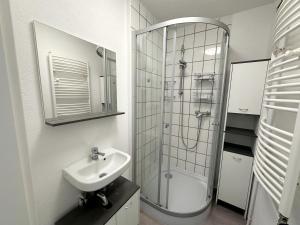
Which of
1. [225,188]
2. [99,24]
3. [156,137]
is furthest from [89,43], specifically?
[225,188]

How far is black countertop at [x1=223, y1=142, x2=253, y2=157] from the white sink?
1.33 meters

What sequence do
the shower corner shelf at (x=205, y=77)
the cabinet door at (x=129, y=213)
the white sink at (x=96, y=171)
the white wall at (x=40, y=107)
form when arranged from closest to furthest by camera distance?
the white wall at (x=40, y=107) < the white sink at (x=96, y=171) < the cabinet door at (x=129, y=213) < the shower corner shelf at (x=205, y=77)

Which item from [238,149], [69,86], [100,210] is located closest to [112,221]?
→ [100,210]

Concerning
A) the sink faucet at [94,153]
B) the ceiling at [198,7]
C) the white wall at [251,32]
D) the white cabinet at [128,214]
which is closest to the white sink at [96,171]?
the sink faucet at [94,153]

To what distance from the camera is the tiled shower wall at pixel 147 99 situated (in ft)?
5.26

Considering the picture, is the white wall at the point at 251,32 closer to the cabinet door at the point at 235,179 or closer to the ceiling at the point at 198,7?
the ceiling at the point at 198,7

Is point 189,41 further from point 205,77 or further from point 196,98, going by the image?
point 196,98

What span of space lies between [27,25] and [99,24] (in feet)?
1.88

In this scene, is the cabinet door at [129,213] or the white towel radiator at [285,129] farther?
the cabinet door at [129,213]

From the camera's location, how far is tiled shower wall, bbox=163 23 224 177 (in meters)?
1.83

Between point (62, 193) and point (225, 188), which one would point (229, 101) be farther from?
point (62, 193)

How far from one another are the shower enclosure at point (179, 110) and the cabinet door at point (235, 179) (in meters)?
0.14

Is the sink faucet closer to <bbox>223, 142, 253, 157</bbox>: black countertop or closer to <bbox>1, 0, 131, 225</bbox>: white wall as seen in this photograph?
<bbox>1, 0, 131, 225</bbox>: white wall

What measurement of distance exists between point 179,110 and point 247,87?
1.01 metres
